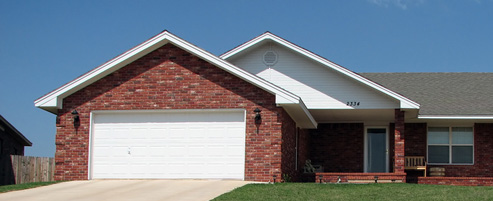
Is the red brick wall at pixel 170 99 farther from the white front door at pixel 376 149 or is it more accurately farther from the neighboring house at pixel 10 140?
the neighboring house at pixel 10 140

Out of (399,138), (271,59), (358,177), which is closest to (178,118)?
(271,59)

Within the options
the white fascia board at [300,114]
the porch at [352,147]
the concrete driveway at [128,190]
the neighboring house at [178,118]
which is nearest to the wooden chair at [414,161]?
the porch at [352,147]

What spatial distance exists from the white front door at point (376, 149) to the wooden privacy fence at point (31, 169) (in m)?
12.6

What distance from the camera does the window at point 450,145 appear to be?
26.4m

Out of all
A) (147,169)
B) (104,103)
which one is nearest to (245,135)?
(147,169)

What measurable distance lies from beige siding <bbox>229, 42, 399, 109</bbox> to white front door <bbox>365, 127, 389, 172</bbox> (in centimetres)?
459

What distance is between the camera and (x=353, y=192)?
17.4 m

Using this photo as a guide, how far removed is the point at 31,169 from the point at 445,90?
53.5 ft

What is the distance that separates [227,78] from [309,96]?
4.77m

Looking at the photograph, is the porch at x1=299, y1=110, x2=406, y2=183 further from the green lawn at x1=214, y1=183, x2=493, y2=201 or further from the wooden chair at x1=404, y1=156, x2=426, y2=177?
the green lawn at x1=214, y1=183, x2=493, y2=201

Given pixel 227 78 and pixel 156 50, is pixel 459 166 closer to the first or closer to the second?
pixel 227 78

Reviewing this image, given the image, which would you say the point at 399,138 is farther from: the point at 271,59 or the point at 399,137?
the point at 271,59

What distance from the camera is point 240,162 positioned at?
65.4ft

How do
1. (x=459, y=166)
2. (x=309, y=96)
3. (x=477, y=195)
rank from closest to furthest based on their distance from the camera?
(x=477, y=195)
(x=309, y=96)
(x=459, y=166)
